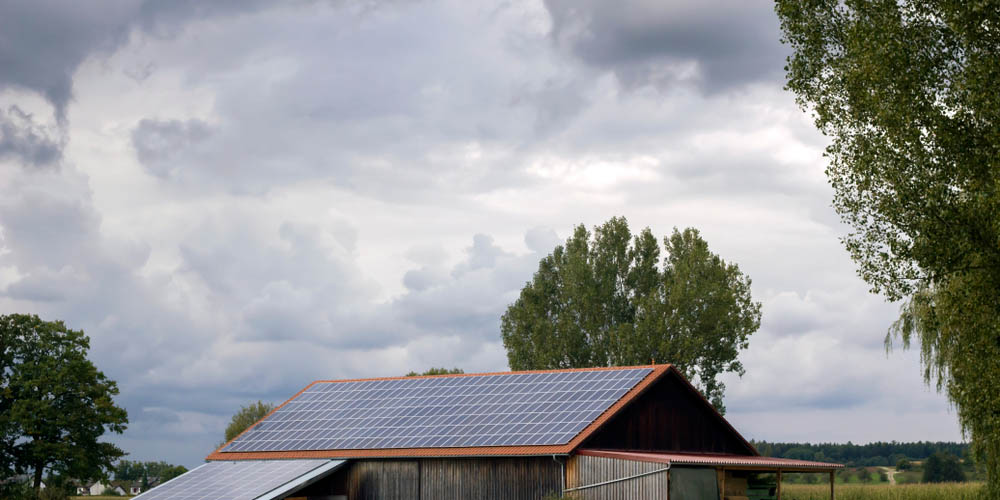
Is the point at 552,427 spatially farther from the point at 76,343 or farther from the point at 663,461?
the point at 76,343

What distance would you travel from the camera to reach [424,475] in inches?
1173

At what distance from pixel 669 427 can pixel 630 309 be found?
23.7m

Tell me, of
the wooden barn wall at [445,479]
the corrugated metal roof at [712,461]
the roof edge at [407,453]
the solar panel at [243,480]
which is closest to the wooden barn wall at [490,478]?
the wooden barn wall at [445,479]

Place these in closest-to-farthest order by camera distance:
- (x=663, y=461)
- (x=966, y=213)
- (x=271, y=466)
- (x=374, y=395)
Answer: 1. (x=966, y=213)
2. (x=663, y=461)
3. (x=271, y=466)
4. (x=374, y=395)

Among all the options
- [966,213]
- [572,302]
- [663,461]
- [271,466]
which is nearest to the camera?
[966,213]

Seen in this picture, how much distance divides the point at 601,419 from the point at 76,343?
117 feet

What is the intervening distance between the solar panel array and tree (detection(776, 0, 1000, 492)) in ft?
32.3

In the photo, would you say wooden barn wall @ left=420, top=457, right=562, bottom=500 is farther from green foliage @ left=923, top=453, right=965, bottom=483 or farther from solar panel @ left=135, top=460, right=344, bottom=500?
green foliage @ left=923, top=453, right=965, bottom=483

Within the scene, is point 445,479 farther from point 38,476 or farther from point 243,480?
point 38,476

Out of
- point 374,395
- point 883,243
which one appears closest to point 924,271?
point 883,243

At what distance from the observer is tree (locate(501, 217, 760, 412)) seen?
166 ft

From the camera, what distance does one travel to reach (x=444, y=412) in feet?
106

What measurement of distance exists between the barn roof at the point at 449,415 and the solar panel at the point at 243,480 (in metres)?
0.69

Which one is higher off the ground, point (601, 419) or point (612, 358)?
point (612, 358)
